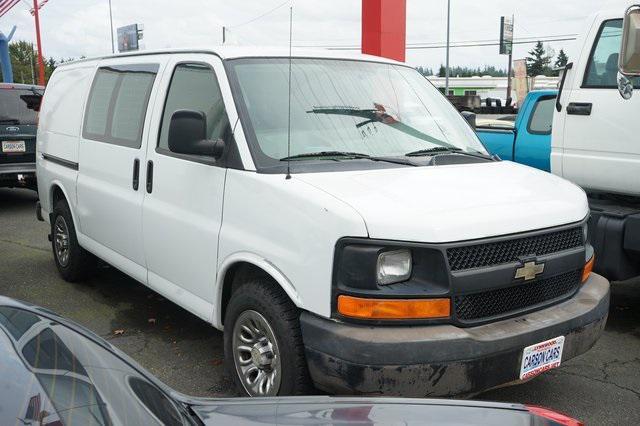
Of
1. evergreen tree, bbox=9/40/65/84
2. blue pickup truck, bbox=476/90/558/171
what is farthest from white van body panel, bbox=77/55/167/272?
evergreen tree, bbox=9/40/65/84

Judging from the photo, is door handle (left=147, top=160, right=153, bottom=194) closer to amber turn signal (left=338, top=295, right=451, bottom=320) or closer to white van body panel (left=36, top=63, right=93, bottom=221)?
white van body panel (left=36, top=63, right=93, bottom=221)

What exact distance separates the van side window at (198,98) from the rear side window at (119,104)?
0.30m

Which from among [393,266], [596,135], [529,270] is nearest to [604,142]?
[596,135]

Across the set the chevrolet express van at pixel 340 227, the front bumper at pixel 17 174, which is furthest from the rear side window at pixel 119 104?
the front bumper at pixel 17 174

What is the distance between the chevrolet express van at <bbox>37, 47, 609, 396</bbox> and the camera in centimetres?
292

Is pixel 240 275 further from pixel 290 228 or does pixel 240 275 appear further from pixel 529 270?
pixel 529 270

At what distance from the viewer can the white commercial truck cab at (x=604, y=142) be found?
484 cm

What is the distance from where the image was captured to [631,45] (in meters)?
4.09

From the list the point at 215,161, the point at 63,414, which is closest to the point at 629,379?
the point at 215,161

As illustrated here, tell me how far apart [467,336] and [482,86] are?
2651 inches

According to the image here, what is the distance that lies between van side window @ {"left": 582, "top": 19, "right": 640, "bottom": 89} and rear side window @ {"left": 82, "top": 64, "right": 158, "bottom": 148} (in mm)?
3383

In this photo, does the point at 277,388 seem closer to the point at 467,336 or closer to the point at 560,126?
the point at 467,336

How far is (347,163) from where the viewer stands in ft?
11.9

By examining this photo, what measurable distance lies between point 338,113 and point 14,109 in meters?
8.37
